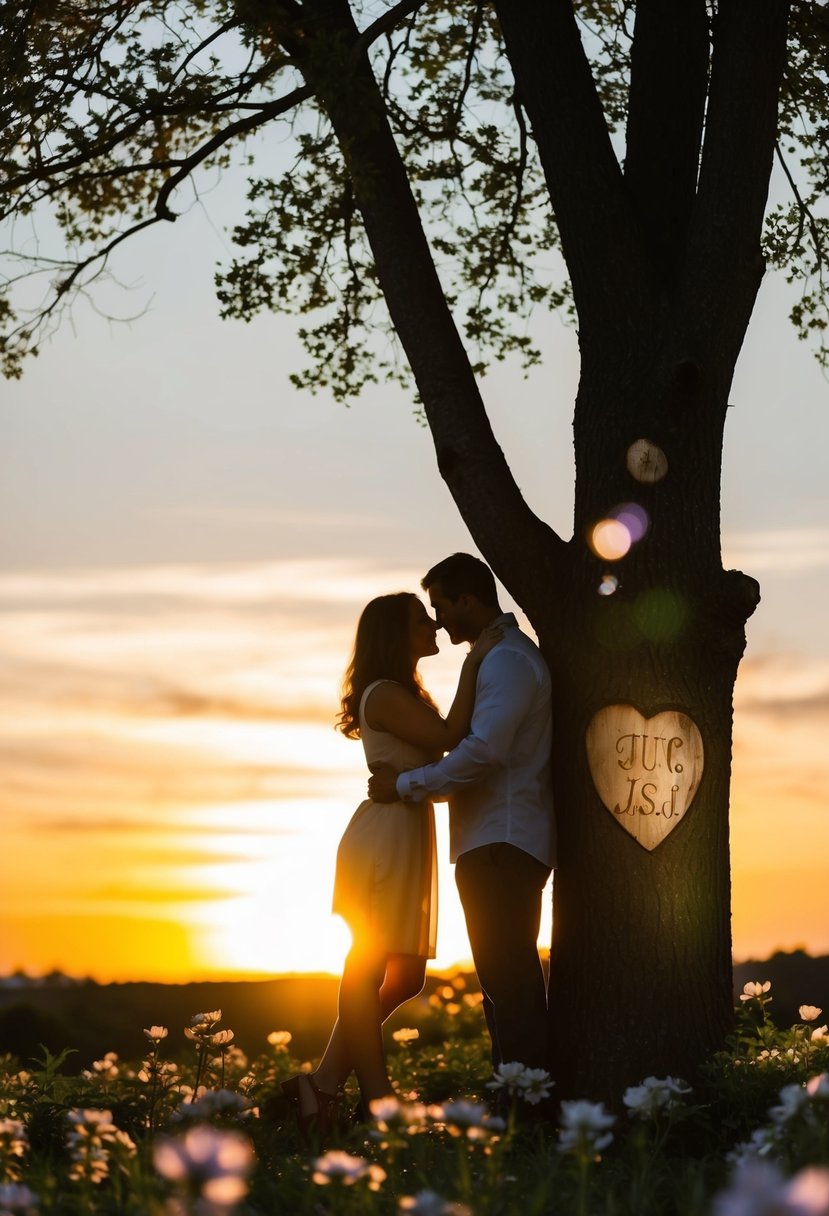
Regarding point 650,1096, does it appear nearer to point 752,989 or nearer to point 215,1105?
point 215,1105

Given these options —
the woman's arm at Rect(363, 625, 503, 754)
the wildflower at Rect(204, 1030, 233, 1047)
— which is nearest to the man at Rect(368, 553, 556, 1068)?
the woman's arm at Rect(363, 625, 503, 754)

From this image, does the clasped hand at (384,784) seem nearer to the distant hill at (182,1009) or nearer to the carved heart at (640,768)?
the carved heart at (640,768)

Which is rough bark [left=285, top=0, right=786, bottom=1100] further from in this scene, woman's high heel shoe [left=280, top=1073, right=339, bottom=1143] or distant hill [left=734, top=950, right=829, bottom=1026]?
distant hill [left=734, top=950, right=829, bottom=1026]

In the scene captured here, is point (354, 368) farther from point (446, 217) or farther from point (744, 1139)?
point (744, 1139)

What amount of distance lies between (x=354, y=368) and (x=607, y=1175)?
6672 millimetres

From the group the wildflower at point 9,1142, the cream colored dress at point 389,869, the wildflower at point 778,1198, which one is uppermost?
the cream colored dress at point 389,869

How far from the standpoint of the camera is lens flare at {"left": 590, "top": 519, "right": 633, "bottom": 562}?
6410mm

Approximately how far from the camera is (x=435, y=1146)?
5.34 meters

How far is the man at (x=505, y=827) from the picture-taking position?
5.95 metres

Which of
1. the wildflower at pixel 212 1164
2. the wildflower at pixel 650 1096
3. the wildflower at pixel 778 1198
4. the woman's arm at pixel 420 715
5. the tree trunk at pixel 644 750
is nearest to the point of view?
the wildflower at pixel 778 1198

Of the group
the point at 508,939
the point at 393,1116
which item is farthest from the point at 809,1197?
the point at 508,939

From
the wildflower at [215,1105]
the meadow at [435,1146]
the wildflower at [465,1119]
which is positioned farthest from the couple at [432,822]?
the wildflower at [465,1119]

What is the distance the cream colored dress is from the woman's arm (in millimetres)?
54

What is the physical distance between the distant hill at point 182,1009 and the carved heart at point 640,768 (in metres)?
4.22
